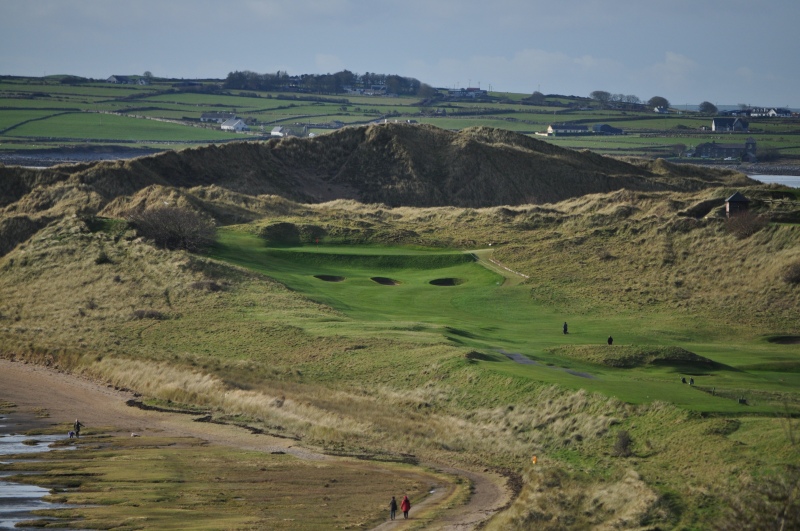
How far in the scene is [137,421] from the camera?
150 ft

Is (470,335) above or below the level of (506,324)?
above

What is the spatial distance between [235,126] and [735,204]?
12208 cm

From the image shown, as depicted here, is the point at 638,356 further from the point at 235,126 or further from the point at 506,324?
the point at 235,126

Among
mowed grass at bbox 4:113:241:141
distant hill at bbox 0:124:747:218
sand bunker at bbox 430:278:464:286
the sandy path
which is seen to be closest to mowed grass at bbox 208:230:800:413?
sand bunker at bbox 430:278:464:286

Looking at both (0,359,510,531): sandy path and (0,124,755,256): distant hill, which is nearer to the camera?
(0,359,510,531): sandy path

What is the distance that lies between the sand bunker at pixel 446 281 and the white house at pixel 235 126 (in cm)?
12184

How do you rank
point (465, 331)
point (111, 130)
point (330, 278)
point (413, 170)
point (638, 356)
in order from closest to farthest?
point (638, 356) < point (465, 331) < point (330, 278) < point (413, 170) < point (111, 130)

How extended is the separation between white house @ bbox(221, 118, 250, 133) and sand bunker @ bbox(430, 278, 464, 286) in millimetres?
121842

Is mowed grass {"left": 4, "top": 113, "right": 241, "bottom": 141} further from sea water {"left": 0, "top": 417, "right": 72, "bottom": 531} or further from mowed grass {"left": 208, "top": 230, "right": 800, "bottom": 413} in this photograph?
sea water {"left": 0, "top": 417, "right": 72, "bottom": 531}

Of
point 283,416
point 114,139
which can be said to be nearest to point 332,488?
point 283,416

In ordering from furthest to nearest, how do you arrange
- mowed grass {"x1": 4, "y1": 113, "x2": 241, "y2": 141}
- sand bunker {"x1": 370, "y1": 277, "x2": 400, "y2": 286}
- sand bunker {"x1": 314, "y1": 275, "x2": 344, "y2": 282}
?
1. mowed grass {"x1": 4, "y1": 113, "x2": 241, "y2": 141}
2. sand bunker {"x1": 314, "y1": 275, "x2": 344, "y2": 282}
3. sand bunker {"x1": 370, "y1": 277, "x2": 400, "y2": 286}

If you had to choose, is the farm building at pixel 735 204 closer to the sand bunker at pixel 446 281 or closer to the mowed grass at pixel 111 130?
the sand bunker at pixel 446 281

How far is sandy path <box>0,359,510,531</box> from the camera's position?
34.1 metres

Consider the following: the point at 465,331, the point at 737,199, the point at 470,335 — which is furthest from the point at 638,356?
the point at 737,199
